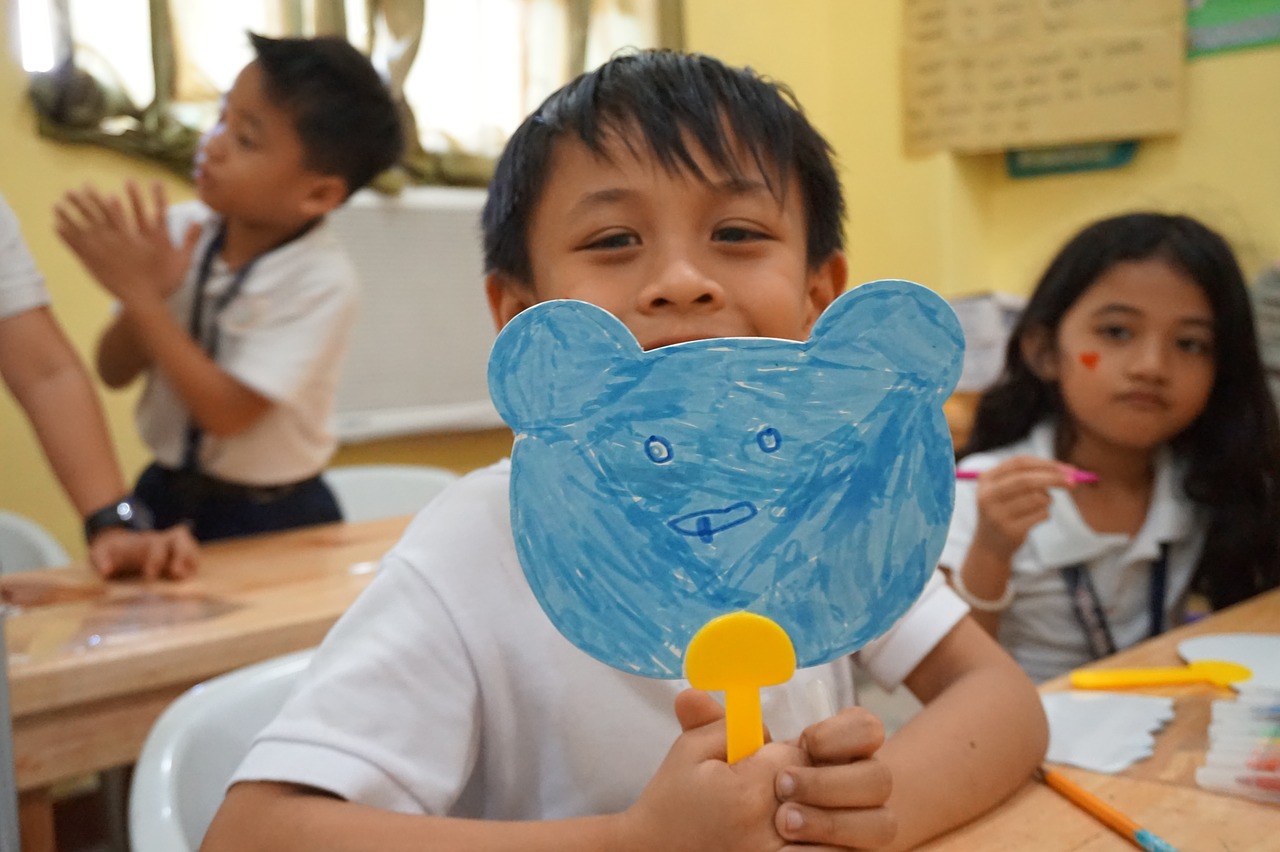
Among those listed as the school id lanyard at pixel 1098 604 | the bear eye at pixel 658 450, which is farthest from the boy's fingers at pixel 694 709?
the school id lanyard at pixel 1098 604

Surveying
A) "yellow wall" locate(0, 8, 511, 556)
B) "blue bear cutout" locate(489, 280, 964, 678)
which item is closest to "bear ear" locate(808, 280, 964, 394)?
"blue bear cutout" locate(489, 280, 964, 678)

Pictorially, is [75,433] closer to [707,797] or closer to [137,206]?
[137,206]

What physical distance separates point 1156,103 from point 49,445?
7.43 feet

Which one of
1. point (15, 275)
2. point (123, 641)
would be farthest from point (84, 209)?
point (123, 641)

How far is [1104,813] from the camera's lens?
24.8 inches

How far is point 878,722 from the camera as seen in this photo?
0.47m

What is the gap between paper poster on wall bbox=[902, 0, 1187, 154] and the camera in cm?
232

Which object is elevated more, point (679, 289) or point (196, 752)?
point (679, 289)

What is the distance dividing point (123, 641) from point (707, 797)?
28.7 inches

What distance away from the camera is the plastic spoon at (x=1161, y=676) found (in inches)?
33.7

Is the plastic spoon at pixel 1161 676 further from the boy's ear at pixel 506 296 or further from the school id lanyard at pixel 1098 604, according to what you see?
the boy's ear at pixel 506 296

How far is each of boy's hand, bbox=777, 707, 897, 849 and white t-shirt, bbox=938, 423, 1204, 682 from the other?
81 centimetres

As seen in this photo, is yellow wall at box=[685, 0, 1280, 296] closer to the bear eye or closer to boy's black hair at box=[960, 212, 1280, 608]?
boy's black hair at box=[960, 212, 1280, 608]

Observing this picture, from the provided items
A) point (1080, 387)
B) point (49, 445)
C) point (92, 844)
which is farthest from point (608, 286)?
point (92, 844)
